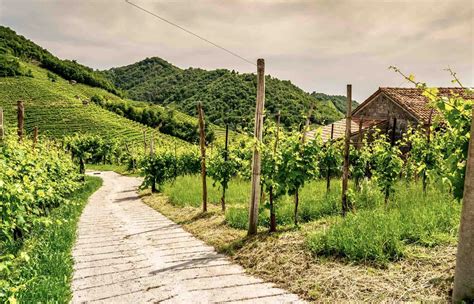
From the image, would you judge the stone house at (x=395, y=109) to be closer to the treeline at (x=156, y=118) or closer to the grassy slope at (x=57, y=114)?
the grassy slope at (x=57, y=114)

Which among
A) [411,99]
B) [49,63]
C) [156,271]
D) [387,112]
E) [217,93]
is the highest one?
[49,63]

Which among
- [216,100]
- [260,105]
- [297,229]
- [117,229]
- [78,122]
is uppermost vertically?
[216,100]

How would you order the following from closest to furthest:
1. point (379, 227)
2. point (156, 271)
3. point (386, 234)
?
point (386, 234)
point (379, 227)
point (156, 271)

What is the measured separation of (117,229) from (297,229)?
436cm

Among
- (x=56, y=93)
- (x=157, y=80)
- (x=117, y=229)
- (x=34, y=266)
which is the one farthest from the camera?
(x=157, y=80)

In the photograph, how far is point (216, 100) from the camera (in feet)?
206

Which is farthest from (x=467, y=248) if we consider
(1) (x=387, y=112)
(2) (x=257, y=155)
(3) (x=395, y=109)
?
(1) (x=387, y=112)

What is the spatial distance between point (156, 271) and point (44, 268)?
151cm

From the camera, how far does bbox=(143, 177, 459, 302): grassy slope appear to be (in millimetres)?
3867

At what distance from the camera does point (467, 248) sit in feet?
10.5

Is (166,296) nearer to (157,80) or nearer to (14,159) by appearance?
(14,159)

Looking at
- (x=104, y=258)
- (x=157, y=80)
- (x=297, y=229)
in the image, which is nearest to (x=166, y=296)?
(x=104, y=258)

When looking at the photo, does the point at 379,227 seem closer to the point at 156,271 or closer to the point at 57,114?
the point at 156,271

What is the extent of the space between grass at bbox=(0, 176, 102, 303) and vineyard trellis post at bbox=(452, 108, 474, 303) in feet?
12.6
